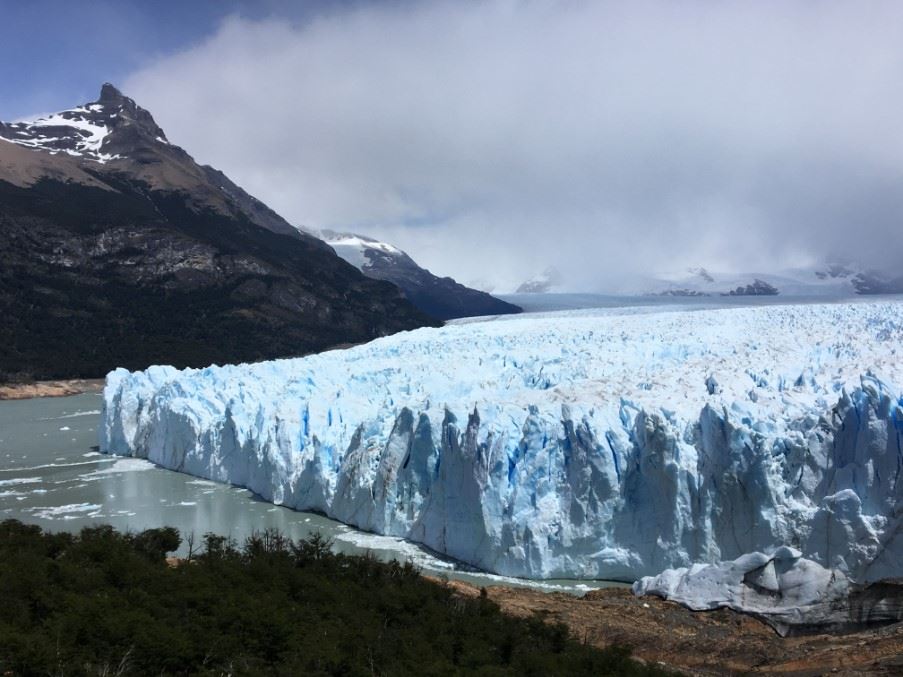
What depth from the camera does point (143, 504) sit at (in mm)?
17156

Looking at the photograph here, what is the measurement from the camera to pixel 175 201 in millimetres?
79250

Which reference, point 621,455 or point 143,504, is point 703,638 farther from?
point 143,504

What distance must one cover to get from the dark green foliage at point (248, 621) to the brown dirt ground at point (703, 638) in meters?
0.96

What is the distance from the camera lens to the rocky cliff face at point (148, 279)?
51406mm

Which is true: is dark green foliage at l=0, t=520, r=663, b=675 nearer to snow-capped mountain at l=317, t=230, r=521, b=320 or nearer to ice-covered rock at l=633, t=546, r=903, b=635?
ice-covered rock at l=633, t=546, r=903, b=635

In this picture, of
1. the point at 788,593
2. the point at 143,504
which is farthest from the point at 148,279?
the point at 788,593

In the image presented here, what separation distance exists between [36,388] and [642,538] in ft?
129

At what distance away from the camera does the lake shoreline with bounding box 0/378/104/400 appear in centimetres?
4169

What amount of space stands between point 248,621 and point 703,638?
4.55 metres

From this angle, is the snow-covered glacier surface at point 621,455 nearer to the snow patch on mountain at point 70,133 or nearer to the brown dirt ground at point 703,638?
the brown dirt ground at point 703,638

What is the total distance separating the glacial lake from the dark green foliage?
2244 millimetres

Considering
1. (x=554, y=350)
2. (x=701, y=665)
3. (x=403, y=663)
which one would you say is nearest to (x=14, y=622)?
(x=403, y=663)

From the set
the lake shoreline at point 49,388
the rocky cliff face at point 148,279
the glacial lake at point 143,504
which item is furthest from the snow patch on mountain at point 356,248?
the glacial lake at point 143,504

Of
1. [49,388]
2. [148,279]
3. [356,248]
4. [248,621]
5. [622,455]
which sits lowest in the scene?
[248,621]
